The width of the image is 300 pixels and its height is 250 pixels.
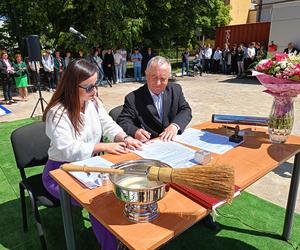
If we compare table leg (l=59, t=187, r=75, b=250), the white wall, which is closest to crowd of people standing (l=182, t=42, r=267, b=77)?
the white wall

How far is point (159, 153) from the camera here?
1.88 meters

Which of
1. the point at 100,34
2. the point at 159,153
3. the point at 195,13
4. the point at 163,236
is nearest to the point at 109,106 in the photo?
the point at 100,34

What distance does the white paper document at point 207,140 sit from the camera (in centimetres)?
199

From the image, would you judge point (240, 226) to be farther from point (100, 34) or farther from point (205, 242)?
point (100, 34)

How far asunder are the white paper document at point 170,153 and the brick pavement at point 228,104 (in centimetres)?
185

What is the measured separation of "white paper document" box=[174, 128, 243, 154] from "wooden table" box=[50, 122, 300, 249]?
0.07 meters

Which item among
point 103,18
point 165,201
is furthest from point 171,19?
point 165,201

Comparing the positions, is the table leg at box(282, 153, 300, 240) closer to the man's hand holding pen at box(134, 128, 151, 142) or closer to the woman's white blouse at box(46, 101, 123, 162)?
the man's hand holding pen at box(134, 128, 151, 142)

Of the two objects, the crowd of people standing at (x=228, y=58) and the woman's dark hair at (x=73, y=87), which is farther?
the crowd of people standing at (x=228, y=58)

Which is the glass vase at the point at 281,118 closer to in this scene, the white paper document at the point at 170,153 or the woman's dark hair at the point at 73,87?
the white paper document at the point at 170,153

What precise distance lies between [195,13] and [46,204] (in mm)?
15352

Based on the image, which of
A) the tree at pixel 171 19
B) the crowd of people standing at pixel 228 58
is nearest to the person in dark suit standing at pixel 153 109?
the crowd of people standing at pixel 228 58

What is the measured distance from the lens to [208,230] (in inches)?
105

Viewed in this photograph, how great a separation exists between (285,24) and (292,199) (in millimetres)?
12624
